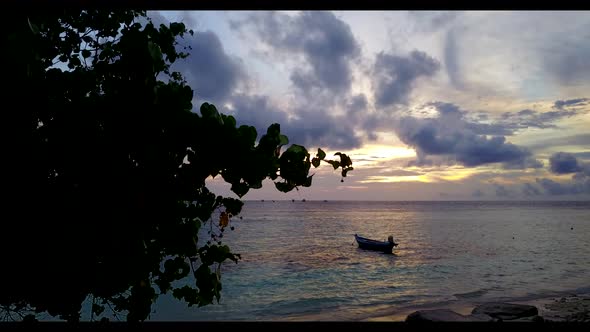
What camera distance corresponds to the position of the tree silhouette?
2480mm

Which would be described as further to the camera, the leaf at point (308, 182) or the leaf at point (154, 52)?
the leaf at point (308, 182)

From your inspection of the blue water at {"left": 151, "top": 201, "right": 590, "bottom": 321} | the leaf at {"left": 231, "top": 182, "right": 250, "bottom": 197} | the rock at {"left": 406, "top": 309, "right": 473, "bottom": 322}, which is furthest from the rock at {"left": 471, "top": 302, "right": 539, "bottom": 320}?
the leaf at {"left": 231, "top": 182, "right": 250, "bottom": 197}

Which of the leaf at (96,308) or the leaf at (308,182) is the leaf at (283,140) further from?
the leaf at (96,308)

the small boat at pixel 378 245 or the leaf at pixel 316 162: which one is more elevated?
the leaf at pixel 316 162

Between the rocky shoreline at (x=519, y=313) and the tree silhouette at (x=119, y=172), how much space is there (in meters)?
7.86

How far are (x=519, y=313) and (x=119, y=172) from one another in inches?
571

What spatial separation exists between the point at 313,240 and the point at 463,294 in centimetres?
A: 2927

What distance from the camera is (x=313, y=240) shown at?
174 ft

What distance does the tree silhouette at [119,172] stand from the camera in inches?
97.7

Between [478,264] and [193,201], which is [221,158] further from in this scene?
[478,264]

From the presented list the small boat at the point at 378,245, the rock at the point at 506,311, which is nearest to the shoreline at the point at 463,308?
the rock at the point at 506,311

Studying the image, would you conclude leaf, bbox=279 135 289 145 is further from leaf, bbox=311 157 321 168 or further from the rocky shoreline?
the rocky shoreline

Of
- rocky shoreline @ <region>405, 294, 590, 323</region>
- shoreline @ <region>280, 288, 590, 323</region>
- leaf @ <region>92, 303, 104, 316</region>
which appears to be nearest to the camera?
leaf @ <region>92, 303, 104, 316</region>

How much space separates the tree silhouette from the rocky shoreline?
7.86m
